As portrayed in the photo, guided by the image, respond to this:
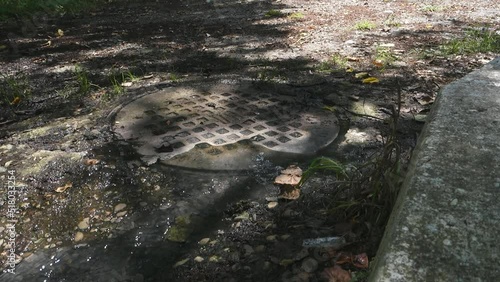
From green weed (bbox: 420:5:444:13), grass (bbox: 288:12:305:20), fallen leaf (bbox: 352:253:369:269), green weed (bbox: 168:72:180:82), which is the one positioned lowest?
green weed (bbox: 420:5:444:13)

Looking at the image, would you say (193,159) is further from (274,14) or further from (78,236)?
(274,14)

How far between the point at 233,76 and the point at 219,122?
892mm

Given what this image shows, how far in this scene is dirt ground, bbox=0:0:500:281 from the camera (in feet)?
5.51

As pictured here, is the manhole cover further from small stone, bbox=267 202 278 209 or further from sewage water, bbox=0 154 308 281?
small stone, bbox=267 202 278 209

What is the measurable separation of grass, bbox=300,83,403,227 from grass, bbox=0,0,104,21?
5810mm

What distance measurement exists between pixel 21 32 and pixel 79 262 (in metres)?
4.60

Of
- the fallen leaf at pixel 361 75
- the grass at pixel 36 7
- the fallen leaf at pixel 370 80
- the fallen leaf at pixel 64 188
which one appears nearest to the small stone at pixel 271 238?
the fallen leaf at pixel 64 188

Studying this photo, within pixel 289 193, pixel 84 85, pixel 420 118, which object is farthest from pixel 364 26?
pixel 289 193

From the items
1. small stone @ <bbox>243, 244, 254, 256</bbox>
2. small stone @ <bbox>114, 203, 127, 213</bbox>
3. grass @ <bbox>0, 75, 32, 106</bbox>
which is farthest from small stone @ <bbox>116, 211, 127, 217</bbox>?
grass @ <bbox>0, 75, 32, 106</bbox>

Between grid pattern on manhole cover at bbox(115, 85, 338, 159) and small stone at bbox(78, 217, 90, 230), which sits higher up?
grid pattern on manhole cover at bbox(115, 85, 338, 159)

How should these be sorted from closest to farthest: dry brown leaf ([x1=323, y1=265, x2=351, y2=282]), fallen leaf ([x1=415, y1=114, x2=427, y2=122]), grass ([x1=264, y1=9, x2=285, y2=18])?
dry brown leaf ([x1=323, y1=265, x2=351, y2=282]) → fallen leaf ([x1=415, y1=114, x2=427, y2=122]) → grass ([x1=264, y1=9, x2=285, y2=18])

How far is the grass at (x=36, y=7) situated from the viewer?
234 inches

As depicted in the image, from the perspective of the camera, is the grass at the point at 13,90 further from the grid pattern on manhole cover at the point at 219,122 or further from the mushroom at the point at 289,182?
the mushroom at the point at 289,182

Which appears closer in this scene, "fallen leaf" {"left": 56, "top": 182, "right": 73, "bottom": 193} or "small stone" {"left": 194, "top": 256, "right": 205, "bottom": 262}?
"small stone" {"left": 194, "top": 256, "right": 205, "bottom": 262}
